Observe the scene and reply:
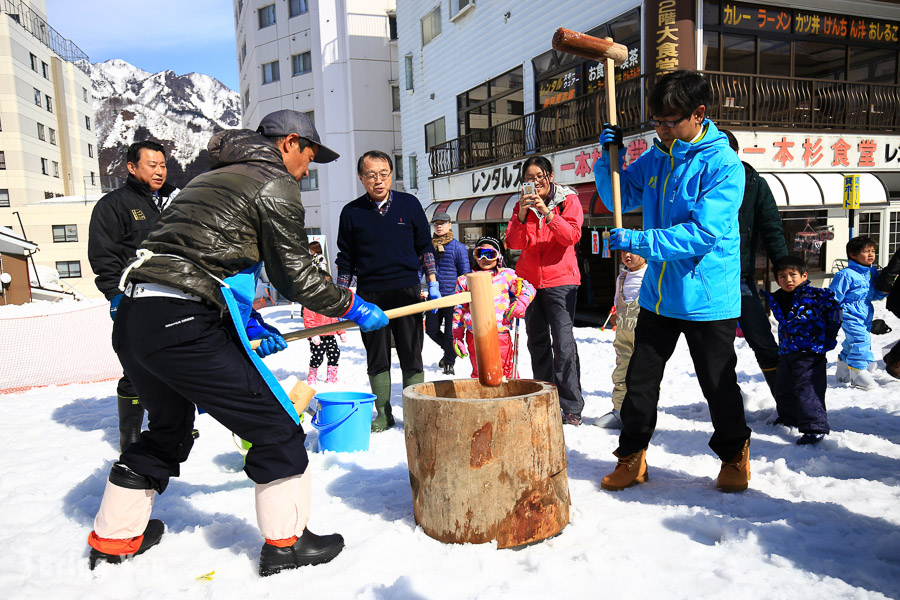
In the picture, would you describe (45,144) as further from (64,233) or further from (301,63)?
(301,63)

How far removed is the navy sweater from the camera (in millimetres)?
4609

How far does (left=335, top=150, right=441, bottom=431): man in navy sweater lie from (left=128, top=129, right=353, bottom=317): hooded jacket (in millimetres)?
2044

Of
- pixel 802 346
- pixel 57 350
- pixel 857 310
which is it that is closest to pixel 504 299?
pixel 802 346

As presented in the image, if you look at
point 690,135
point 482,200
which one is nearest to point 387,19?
point 482,200

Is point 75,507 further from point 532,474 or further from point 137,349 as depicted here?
point 532,474

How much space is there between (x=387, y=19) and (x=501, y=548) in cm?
2942

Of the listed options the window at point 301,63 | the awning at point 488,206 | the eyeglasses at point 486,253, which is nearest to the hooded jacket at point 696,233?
the eyeglasses at point 486,253

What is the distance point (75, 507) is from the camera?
10.7ft

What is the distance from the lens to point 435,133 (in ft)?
70.3

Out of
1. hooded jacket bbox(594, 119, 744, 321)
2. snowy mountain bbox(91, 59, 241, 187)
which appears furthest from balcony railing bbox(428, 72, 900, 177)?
snowy mountain bbox(91, 59, 241, 187)

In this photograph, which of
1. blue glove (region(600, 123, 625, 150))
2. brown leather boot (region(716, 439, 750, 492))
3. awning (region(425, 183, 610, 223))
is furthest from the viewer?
awning (region(425, 183, 610, 223))

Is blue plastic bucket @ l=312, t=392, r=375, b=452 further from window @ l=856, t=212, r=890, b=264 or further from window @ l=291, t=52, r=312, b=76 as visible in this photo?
window @ l=291, t=52, r=312, b=76

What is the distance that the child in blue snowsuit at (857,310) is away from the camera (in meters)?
5.30

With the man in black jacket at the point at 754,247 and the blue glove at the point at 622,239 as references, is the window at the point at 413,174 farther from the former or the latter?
the blue glove at the point at 622,239
